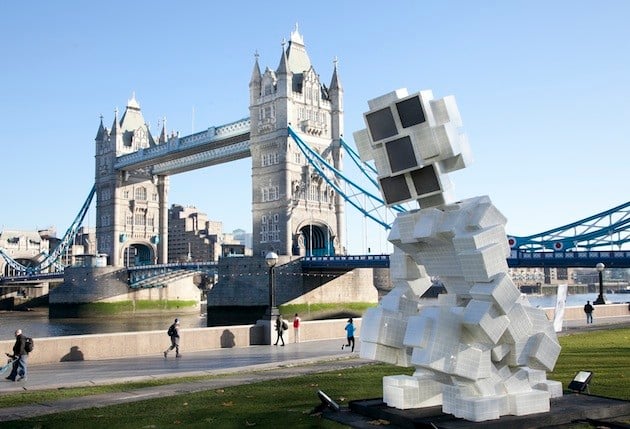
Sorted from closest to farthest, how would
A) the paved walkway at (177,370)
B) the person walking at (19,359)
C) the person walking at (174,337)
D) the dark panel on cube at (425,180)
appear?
the dark panel on cube at (425,180), the paved walkway at (177,370), the person walking at (19,359), the person walking at (174,337)

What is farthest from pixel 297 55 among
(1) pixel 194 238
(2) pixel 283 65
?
(1) pixel 194 238

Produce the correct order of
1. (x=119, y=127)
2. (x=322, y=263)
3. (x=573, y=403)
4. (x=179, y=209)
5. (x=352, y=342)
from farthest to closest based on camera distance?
Answer: (x=179, y=209) → (x=119, y=127) → (x=322, y=263) → (x=352, y=342) → (x=573, y=403)

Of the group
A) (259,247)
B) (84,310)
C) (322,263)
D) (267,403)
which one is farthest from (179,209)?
(267,403)

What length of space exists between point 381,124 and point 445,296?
2.55m

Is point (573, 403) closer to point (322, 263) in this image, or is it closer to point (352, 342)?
point (352, 342)

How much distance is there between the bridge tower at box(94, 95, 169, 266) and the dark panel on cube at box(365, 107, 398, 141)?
275 ft

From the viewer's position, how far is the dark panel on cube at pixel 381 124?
32.3 ft

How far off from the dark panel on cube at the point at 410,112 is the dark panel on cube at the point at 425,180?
641 millimetres

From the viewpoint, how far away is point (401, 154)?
9766mm

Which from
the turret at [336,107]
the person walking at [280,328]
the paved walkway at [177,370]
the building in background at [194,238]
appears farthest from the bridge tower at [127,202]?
the paved walkway at [177,370]

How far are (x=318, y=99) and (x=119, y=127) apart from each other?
3504 cm

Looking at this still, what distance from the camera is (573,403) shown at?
9.52 m

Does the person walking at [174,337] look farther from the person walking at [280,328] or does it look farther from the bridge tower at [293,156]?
the bridge tower at [293,156]

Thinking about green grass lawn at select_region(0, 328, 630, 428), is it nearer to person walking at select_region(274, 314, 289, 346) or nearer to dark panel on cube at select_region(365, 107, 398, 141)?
dark panel on cube at select_region(365, 107, 398, 141)
